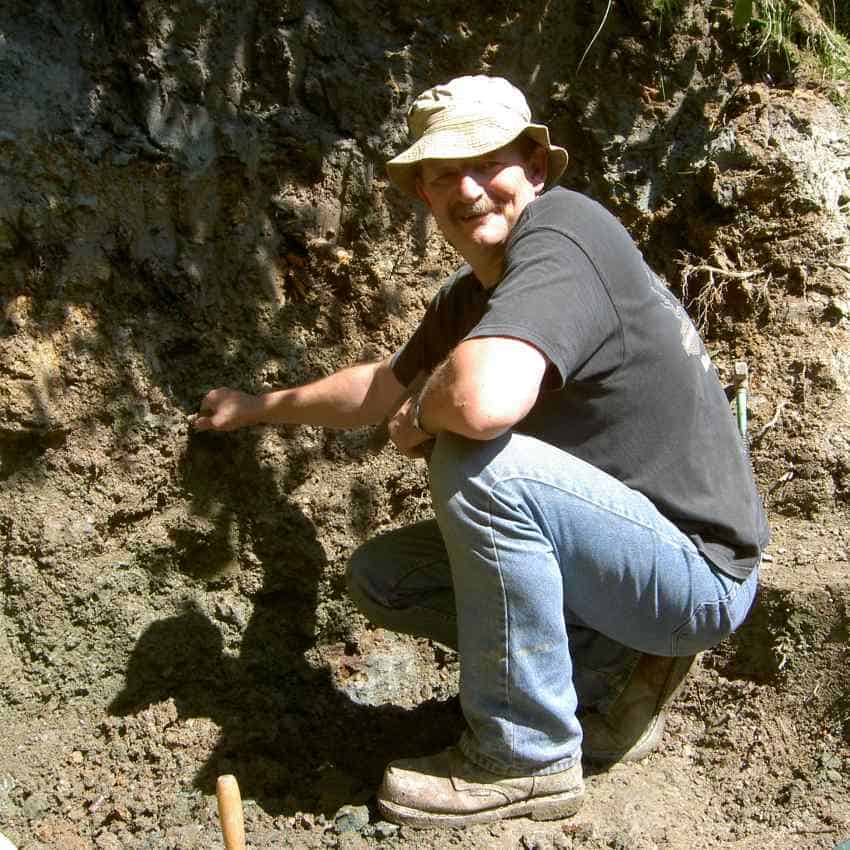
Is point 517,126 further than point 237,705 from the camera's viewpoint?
No

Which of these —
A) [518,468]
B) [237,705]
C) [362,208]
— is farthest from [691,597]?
[362,208]

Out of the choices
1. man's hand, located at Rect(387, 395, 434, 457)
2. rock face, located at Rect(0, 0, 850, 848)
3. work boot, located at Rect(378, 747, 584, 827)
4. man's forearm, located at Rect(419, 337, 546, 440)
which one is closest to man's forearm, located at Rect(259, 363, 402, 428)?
rock face, located at Rect(0, 0, 850, 848)

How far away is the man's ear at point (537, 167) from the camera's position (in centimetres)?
274

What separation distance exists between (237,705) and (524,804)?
1.01 meters

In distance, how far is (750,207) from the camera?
381cm

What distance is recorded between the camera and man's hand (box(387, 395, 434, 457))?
8.53 ft

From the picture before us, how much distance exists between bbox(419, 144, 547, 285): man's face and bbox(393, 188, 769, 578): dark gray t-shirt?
0.08m

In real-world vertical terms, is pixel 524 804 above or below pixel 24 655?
above

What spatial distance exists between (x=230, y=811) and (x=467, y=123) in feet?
5.37

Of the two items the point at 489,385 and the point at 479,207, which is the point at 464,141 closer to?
the point at 479,207

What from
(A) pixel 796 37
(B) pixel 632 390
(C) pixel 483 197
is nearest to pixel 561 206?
(C) pixel 483 197

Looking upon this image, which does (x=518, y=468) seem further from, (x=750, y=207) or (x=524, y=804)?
(x=750, y=207)

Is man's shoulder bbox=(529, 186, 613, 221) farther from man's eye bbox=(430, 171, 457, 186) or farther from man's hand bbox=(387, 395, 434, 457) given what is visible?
man's hand bbox=(387, 395, 434, 457)

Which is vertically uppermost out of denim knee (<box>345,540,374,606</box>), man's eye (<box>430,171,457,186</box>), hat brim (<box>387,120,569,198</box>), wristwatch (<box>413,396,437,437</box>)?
hat brim (<box>387,120,569,198</box>)
